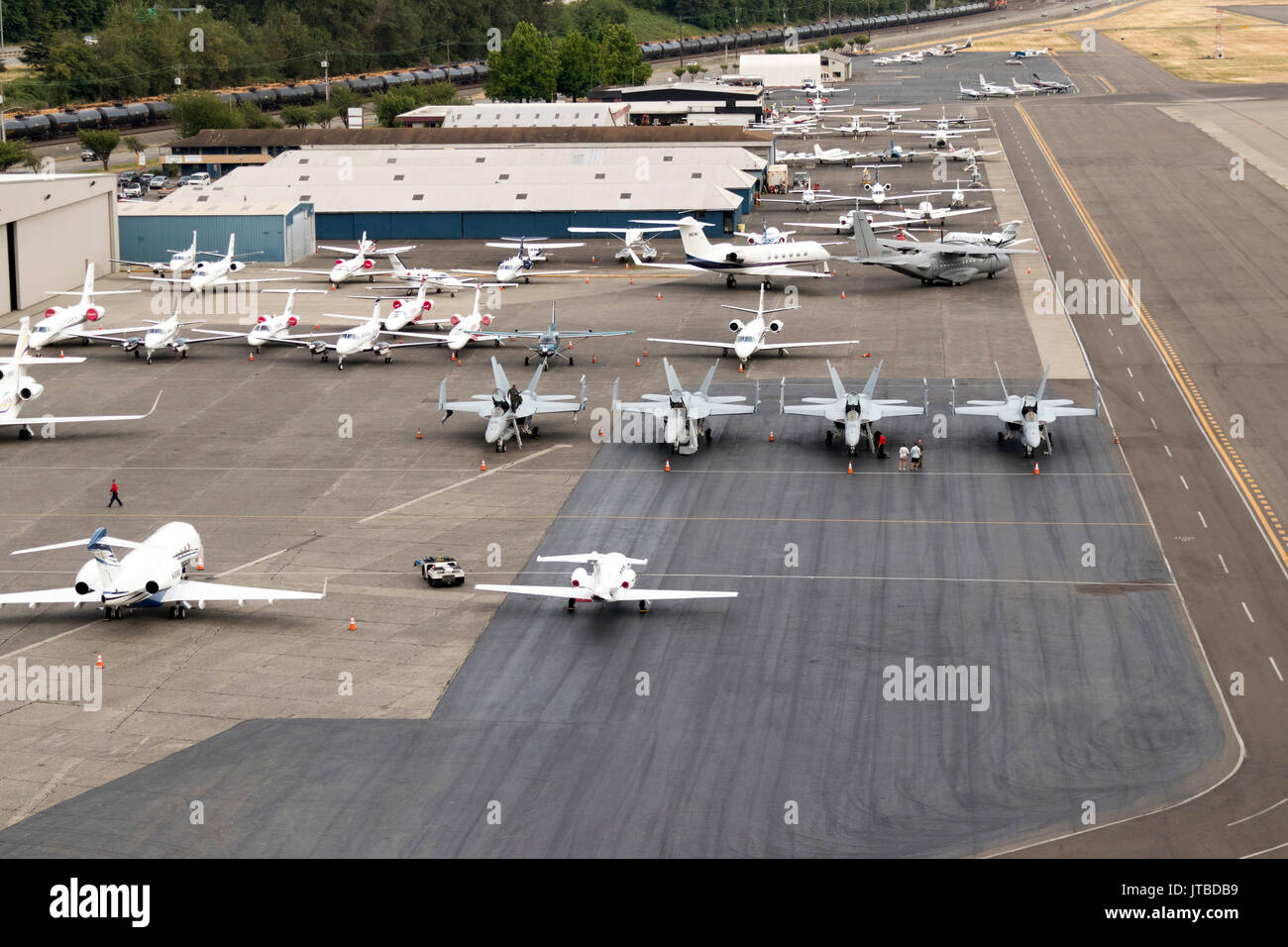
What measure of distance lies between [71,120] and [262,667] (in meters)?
171

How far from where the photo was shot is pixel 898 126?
197 meters

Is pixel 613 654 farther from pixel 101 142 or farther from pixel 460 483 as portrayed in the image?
pixel 101 142

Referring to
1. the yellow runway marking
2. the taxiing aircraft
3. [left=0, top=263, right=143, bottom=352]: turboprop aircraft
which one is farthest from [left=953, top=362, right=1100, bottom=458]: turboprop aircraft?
[left=0, top=263, right=143, bottom=352]: turboprop aircraft

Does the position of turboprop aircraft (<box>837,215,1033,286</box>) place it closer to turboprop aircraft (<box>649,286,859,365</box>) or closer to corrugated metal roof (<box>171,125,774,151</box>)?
turboprop aircraft (<box>649,286,859,365</box>)

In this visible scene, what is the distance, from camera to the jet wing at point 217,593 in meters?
50.6

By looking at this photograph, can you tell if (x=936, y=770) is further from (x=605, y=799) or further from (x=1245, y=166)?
(x=1245, y=166)

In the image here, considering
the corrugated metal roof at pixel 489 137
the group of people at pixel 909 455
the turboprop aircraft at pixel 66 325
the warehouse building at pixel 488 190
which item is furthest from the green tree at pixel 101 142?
the group of people at pixel 909 455

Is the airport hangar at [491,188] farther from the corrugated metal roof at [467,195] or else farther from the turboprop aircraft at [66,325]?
the turboprop aircraft at [66,325]

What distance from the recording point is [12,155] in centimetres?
15650

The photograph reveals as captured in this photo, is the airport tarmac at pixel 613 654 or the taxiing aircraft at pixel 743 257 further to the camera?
the taxiing aircraft at pixel 743 257

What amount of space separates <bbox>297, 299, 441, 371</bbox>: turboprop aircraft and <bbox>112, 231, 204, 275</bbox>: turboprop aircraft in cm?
2533

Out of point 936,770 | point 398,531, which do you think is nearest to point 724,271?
point 398,531

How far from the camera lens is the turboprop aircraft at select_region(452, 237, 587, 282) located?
109188 millimetres

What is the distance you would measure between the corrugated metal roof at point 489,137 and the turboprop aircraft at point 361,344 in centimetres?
6878
